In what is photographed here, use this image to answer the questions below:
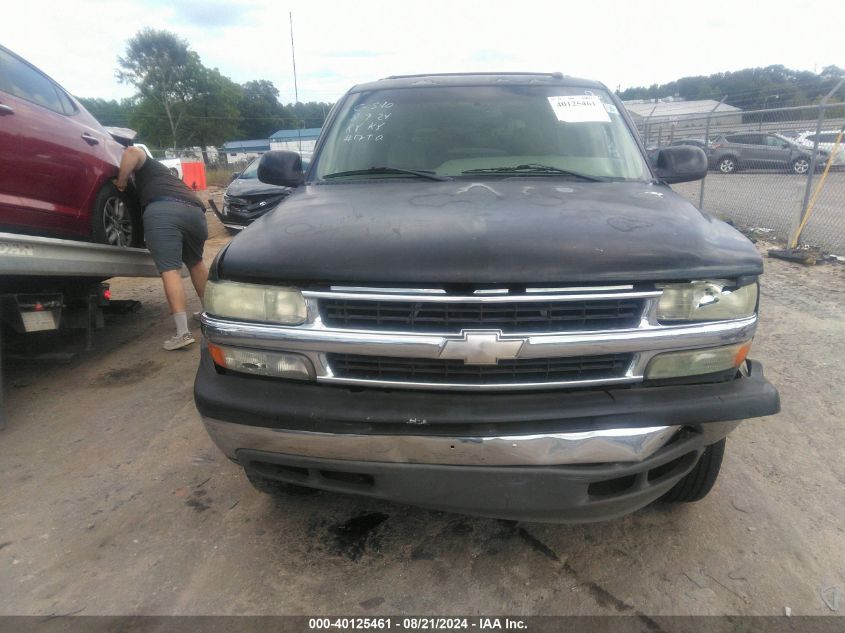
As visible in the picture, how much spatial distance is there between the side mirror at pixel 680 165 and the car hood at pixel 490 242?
0.89 m

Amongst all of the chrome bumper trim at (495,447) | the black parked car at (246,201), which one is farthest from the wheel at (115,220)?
the black parked car at (246,201)

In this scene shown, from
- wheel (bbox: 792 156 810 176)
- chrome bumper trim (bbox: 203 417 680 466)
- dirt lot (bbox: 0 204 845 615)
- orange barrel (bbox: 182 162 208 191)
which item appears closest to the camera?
chrome bumper trim (bbox: 203 417 680 466)

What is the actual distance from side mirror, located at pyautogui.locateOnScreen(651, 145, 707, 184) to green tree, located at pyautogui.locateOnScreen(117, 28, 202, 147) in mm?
67356

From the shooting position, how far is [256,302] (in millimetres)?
1919

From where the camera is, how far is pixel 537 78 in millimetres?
3395

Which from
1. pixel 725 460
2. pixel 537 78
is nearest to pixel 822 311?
pixel 725 460

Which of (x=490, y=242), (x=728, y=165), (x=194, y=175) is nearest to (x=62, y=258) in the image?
(x=490, y=242)

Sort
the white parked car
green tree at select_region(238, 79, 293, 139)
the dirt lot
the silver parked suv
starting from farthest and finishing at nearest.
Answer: green tree at select_region(238, 79, 293, 139)
the silver parked suv
the white parked car
the dirt lot

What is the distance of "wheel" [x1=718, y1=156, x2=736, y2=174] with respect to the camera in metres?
10.3

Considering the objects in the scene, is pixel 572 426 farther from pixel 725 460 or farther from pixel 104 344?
pixel 104 344

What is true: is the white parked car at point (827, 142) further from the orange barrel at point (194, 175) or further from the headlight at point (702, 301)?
the orange barrel at point (194, 175)

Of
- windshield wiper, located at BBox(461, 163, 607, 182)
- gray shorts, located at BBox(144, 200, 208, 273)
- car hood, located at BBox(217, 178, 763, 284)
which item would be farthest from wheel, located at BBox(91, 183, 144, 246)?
windshield wiper, located at BBox(461, 163, 607, 182)

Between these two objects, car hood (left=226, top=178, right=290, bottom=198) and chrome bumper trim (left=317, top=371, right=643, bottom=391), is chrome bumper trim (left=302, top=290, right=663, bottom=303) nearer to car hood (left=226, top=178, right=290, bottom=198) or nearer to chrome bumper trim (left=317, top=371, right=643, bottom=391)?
chrome bumper trim (left=317, top=371, right=643, bottom=391)

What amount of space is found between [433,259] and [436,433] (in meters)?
0.54
